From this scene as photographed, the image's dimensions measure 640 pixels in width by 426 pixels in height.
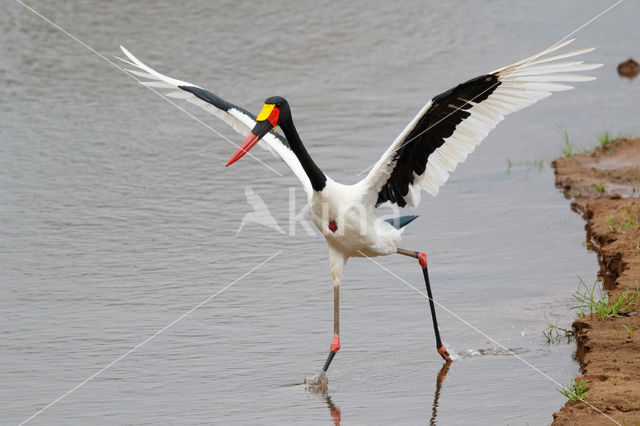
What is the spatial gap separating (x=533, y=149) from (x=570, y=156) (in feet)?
2.61

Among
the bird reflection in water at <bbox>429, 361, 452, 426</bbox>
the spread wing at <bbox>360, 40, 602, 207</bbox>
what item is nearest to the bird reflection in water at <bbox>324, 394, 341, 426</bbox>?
the bird reflection in water at <bbox>429, 361, 452, 426</bbox>

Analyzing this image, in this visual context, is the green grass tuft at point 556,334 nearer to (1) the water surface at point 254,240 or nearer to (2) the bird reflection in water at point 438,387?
(1) the water surface at point 254,240

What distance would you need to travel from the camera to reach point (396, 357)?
21.4 feet

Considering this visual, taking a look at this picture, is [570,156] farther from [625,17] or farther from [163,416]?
[625,17]

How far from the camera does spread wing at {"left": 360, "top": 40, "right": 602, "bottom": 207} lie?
6.03m

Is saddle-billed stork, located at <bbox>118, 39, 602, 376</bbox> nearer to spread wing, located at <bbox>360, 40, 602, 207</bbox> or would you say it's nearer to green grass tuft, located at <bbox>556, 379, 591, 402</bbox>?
spread wing, located at <bbox>360, 40, 602, 207</bbox>

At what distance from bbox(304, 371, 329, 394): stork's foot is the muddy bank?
4.85ft

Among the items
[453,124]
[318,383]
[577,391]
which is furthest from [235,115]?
[577,391]

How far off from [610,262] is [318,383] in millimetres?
2647

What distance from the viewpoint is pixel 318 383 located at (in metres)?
6.10

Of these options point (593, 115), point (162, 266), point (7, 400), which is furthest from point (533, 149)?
point (7, 400)

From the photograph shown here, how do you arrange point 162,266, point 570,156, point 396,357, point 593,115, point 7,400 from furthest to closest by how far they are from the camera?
1. point 593,115
2. point 570,156
3. point 162,266
4. point 396,357
5. point 7,400

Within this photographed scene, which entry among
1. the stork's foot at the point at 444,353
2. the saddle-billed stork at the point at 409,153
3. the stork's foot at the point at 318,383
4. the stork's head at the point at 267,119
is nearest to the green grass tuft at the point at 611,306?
the stork's foot at the point at 444,353

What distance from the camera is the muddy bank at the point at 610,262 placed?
5113mm
